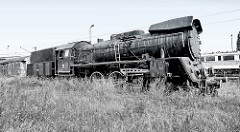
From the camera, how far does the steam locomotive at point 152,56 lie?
7168 millimetres

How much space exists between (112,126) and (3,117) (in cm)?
185

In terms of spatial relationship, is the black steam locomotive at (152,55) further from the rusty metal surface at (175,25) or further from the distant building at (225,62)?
the distant building at (225,62)

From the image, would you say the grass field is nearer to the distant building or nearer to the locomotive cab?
the locomotive cab

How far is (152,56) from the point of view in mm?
8391

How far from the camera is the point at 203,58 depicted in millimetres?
24656

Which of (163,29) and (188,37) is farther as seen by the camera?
(163,29)

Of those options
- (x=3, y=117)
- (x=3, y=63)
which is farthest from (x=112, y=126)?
(x=3, y=63)

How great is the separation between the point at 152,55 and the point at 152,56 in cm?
4

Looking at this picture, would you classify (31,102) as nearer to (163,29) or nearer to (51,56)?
(163,29)

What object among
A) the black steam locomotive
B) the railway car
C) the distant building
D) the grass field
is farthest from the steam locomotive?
the railway car

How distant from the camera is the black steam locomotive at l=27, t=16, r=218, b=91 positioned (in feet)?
23.5

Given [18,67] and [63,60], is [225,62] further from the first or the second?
[18,67]

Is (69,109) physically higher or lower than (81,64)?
lower

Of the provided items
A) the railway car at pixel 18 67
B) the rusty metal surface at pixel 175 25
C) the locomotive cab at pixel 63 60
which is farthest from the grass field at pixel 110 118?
the railway car at pixel 18 67
